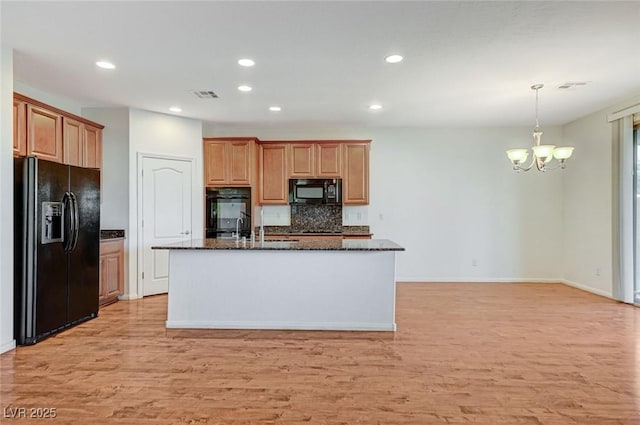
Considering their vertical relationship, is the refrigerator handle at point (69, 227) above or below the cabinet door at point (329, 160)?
below

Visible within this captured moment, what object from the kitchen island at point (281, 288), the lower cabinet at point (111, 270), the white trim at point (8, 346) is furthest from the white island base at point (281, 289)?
the lower cabinet at point (111, 270)

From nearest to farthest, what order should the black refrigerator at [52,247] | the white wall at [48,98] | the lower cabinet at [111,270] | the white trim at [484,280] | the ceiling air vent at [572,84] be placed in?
the black refrigerator at [52,247], the ceiling air vent at [572,84], the white wall at [48,98], the lower cabinet at [111,270], the white trim at [484,280]

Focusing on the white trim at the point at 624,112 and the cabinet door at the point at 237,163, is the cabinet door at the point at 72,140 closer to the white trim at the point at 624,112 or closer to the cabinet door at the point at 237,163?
the cabinet door at the point at 237,163

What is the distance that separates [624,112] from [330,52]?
13.7ft

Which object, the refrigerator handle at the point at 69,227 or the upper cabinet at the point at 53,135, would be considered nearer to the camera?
the refrigerator handle at the point at 69,227

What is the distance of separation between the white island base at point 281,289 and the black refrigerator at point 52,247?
98 centimetres

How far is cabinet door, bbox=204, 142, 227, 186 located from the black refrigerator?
6.46 feet

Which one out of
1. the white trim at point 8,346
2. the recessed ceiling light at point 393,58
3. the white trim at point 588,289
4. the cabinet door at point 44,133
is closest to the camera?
the white trim at point 8,346

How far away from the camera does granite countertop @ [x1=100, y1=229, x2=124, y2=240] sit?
4.91 metres

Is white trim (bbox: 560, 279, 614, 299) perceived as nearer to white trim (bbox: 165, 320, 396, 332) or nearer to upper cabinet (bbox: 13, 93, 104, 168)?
white trim (bbox: 165, 320, 396, 332)

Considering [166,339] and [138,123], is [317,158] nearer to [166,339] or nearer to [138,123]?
[138,123]

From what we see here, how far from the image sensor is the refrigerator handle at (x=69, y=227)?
12.2ft

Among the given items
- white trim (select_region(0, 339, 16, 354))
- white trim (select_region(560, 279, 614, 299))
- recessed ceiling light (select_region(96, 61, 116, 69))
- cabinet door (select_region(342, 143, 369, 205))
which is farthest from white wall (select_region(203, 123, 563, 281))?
white trim (select_region(0, 339, 16, 354))

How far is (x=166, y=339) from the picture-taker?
3.56m
